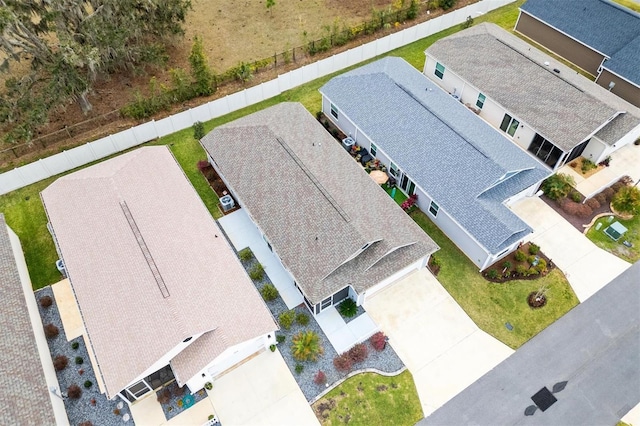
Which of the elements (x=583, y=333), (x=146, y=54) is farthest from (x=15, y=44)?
(x=583, y=333)

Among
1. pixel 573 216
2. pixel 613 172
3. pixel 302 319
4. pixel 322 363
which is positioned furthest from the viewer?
pixel 613 172

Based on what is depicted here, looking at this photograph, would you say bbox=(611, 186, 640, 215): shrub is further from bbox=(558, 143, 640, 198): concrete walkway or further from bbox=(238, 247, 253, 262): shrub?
bbox=(238, 247, 253, 262): shrub

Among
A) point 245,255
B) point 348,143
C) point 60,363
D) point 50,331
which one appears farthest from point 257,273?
point 348,143

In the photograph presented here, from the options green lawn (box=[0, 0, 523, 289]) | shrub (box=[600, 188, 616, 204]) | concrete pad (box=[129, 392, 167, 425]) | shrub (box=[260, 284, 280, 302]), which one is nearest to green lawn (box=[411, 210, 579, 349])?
green lawn (box=[0, 0, 523, 289])

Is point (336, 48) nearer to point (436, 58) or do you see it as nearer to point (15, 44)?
point (436, 58)

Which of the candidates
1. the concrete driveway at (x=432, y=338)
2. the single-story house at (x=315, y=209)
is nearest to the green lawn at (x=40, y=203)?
the single-story house at (x=315, y=209)

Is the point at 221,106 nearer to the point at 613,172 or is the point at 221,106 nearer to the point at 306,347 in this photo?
the point at 306,347
